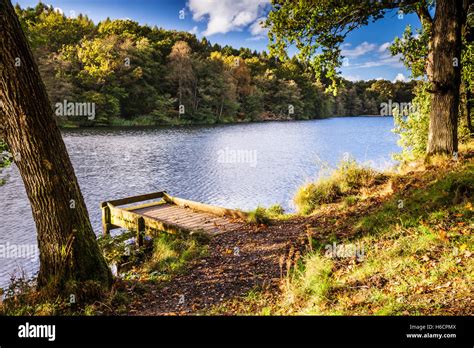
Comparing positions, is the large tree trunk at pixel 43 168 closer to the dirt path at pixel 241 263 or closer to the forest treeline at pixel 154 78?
the dirt path at pixel 241 263

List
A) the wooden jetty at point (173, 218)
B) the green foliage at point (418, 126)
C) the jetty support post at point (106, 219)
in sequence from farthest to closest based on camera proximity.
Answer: the green foliage at point (418, 126)
the jetty support post at point (106, 219)
the wooden jetty at point (173, 218)

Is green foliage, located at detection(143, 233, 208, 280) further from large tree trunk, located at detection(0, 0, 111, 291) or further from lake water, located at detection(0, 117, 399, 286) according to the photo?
lake water, located at detection(0, 117, 399, 286)

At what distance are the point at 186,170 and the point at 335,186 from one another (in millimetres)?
12650

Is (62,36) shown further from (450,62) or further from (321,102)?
(321,102)

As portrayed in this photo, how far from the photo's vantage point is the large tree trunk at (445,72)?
9234 millimetres

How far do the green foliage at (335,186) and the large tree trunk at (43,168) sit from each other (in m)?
6.59

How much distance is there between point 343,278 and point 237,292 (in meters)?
1.57

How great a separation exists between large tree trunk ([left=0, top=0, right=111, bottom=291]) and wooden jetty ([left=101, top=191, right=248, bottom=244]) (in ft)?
13.0

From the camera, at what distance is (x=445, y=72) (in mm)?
9406

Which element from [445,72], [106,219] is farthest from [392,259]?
[106,219]

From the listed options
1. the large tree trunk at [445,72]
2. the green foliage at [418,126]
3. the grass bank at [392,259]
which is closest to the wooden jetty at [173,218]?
the grass bank at [392,259]
